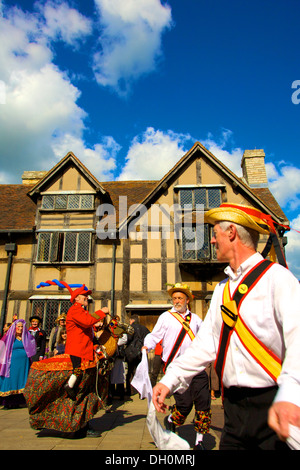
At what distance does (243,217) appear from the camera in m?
2.19

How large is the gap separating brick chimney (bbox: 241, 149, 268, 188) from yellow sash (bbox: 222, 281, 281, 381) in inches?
648

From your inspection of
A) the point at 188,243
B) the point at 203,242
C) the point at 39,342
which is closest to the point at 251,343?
the point at 39,342

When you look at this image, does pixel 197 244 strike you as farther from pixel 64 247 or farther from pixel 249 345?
pixel 249 345

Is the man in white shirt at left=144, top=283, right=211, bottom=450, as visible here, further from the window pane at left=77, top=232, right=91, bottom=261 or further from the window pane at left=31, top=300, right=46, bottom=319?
the window pane at left=31, top=300, right=46, bottom=319

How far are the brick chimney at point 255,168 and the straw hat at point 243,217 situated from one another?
52.7 ft

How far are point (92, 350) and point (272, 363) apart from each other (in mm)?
3949

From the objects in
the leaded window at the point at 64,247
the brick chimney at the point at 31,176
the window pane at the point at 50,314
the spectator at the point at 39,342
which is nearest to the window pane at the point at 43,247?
the leaded window at the point at 64,247

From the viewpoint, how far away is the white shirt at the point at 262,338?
5.22ft

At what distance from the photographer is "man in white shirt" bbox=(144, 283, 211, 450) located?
4160mm

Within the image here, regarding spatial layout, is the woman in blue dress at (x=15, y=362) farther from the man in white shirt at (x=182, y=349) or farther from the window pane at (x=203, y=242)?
the window pane at (x=203, y=242)

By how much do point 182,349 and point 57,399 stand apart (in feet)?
6.54

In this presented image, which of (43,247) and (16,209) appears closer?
(43,247)
